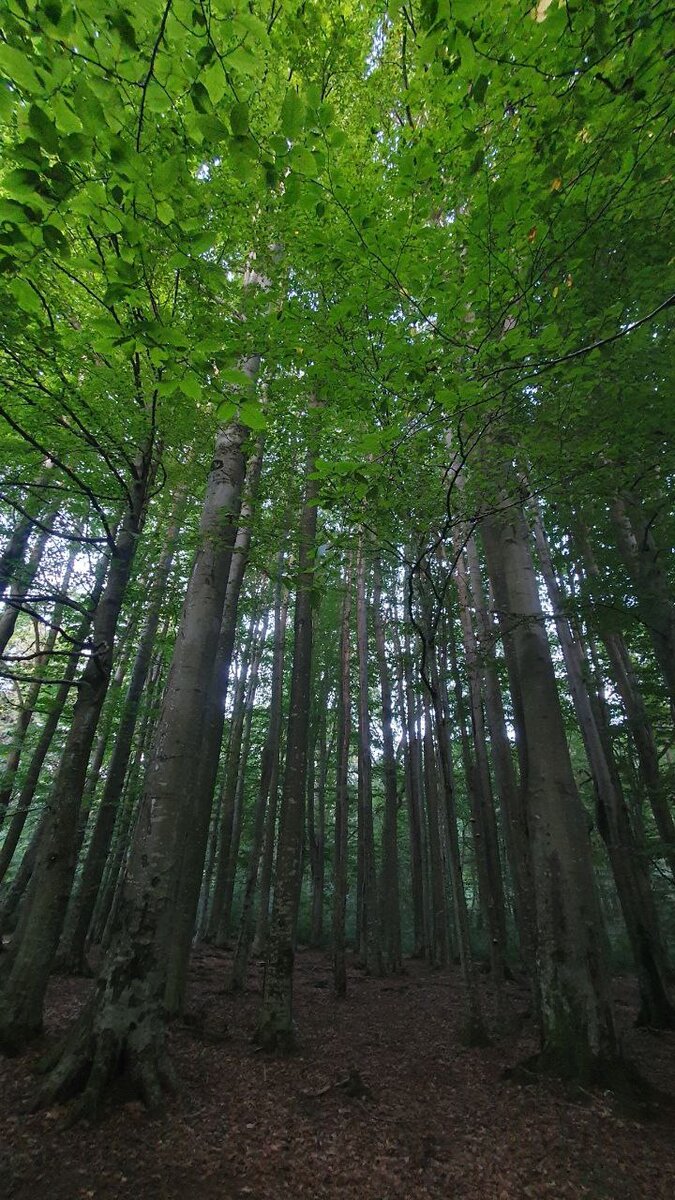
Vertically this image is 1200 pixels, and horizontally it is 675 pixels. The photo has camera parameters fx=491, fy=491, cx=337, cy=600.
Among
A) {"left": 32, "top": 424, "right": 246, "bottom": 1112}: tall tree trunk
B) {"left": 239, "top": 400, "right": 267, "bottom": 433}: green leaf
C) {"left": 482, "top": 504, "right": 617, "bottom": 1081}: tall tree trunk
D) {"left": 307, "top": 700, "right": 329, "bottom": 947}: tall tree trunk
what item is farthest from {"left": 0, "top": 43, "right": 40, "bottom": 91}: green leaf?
{"left": 307, "top": 700, "right": 329, "bottom": 947}: tall tree trunk

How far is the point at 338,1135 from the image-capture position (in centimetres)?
416

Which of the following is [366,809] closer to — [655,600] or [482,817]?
[482,817]

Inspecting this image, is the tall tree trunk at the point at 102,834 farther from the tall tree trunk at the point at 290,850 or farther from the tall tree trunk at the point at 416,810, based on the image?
the tall tree trunk at the point at 416,810

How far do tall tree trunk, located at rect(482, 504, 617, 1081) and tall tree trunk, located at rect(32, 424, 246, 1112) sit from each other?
12.4 feet

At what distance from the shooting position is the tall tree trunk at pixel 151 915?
12.3ft

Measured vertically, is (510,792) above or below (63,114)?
below

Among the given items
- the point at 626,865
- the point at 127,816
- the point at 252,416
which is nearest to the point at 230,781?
the point at 127,816

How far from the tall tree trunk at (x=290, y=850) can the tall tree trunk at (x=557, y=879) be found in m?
2.86

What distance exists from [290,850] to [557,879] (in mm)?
3255

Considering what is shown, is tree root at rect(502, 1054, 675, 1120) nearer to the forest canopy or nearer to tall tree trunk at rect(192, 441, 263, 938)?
the forest canopy

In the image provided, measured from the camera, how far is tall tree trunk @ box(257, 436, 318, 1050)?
→ 589 centimetres

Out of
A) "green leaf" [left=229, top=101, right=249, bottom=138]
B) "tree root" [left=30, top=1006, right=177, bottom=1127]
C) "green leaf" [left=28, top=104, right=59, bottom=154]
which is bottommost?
"tree root" [left=30, top=1006, right=177, bottom=1127]

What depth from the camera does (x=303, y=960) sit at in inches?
607

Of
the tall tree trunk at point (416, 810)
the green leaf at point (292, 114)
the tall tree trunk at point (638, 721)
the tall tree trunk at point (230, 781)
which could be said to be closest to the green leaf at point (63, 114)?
the green leaf at point (292, 114)
